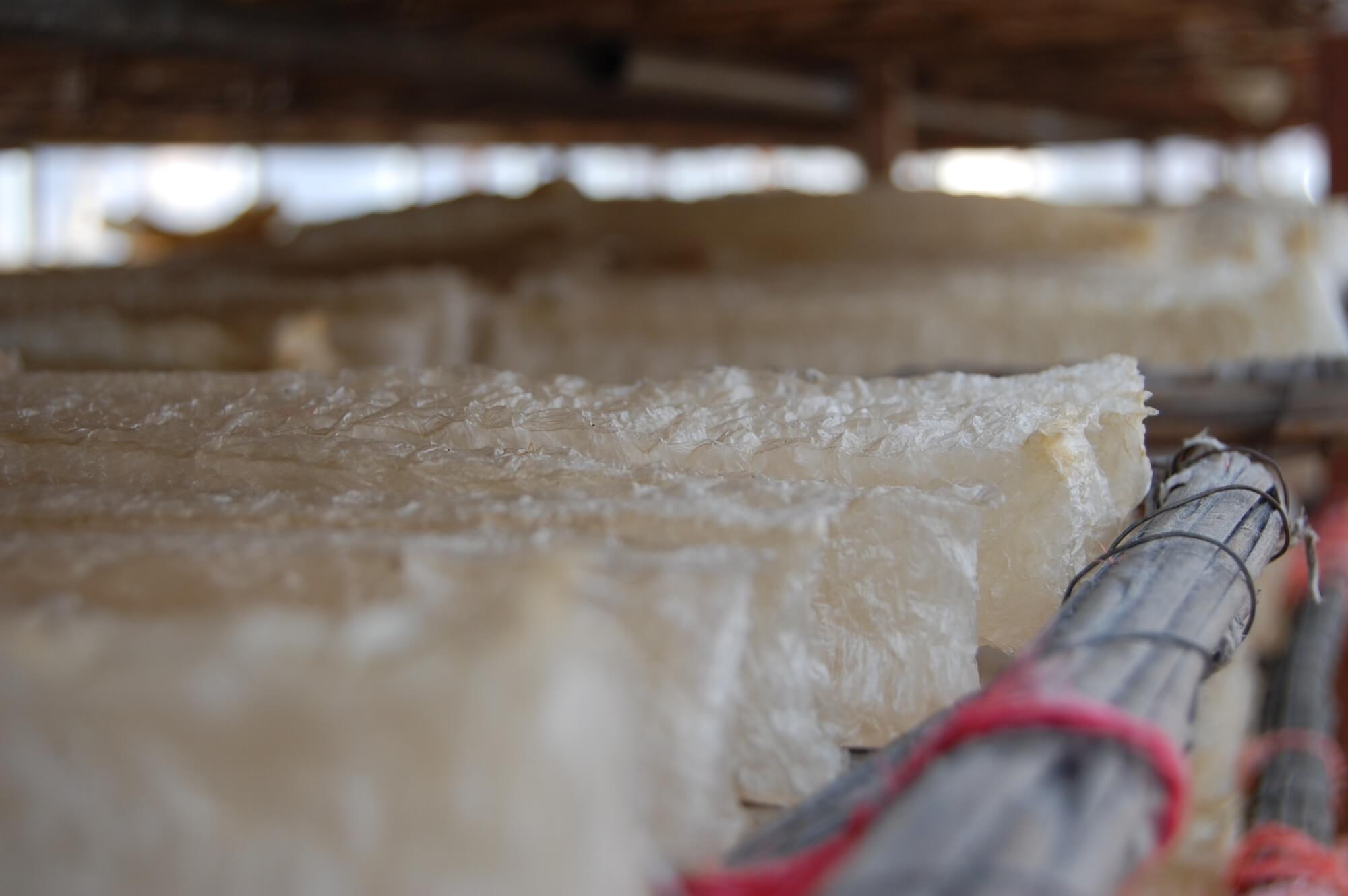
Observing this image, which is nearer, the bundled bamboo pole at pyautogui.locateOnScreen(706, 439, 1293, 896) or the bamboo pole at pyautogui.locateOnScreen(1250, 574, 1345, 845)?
the bundled bamboo pole at pyautogui.locateOnScreen(706, 439, 1293, 896)

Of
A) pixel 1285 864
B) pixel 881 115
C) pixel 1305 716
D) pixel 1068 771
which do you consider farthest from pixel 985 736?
pixel 881 115

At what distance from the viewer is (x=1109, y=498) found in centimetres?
95

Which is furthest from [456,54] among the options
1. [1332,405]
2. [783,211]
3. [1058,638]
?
[1058,638]

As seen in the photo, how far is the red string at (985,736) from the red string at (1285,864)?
101cm

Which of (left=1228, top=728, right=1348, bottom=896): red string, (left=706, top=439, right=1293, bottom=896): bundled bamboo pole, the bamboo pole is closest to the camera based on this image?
(left=706, top=439, right=1293, bottom=896): bundled bamboo pole

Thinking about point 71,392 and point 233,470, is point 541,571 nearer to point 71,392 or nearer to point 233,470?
point 233,470

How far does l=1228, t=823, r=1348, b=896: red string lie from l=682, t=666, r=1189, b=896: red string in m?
1.01

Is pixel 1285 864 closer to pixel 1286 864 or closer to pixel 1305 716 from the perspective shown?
pixel 1286 864

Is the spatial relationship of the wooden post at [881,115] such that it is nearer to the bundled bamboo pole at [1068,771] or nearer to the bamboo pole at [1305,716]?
the bamboo pole at [1305,716]

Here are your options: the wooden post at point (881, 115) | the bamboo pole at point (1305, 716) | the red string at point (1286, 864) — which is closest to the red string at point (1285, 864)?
the red string at point (1286, 864)

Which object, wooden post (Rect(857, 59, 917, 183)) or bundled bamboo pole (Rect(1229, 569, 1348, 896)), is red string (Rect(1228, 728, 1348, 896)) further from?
wooden post (Rect(857, 59, 917, 183))

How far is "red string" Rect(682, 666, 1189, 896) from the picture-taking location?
523 mm

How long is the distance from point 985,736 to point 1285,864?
1.15 meters

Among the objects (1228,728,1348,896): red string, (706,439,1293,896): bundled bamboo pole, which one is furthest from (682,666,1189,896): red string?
(1228,728,1348,896): red string
